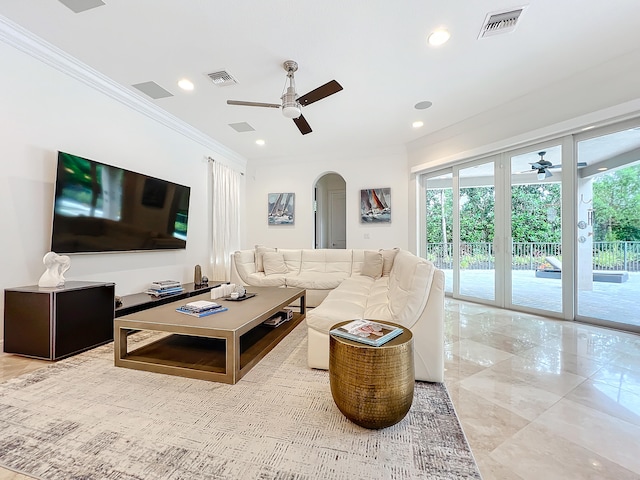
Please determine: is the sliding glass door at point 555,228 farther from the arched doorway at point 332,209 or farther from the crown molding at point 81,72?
the crown molding at point 81,72

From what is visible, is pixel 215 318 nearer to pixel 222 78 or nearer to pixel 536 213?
pixel 222 78

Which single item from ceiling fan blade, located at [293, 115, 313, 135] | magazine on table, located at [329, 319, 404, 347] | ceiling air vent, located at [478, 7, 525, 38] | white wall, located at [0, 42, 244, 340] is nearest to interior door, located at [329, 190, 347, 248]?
ceiling fan blade, located at [293, 115, 313, 135]

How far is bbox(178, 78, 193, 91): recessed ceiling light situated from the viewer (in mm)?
3172

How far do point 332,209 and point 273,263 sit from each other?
3.52 metres

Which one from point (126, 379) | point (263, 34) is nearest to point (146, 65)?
point (263, 34)

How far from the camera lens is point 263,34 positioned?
8.02ft

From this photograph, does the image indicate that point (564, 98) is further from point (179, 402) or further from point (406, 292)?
point (179, 402)

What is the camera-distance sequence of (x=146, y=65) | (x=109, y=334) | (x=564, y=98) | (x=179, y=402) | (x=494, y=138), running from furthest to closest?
1. (x=494, y=138)
2. (x=564, y=98)
3. (x=146, y=65)
4. (x=109, y=334)
5. (x=179, y=402)

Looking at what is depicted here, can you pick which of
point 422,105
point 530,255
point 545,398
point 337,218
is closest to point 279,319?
point 545,398

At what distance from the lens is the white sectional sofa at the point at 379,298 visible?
188cm

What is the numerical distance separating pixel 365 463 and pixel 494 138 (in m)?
4.41

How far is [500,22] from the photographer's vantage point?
2340mm

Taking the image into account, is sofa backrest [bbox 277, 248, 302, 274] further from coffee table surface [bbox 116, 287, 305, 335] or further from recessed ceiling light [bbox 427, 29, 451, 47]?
recessed ceiling light [bbox 427, 29, 451, 47]

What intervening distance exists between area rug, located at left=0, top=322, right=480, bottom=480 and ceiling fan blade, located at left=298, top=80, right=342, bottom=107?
251 centimetres
